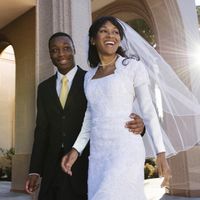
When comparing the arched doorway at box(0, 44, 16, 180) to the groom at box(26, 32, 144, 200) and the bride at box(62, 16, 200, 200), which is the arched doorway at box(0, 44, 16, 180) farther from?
the bride at box(62, 16, 200, 200)

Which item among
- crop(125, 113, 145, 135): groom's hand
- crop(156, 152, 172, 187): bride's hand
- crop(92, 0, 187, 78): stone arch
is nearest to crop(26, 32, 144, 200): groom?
crop(125, 113, 145, 135): groom's hand

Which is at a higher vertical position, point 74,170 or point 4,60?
point 4,60

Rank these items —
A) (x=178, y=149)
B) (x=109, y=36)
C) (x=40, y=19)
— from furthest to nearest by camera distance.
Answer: (x=40, y=19) → (x=178, y=149) → (x=109, y=36)

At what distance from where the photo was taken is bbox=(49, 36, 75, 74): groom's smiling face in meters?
2.65

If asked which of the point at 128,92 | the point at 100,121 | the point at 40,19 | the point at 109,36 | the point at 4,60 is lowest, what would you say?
the point at 100,121

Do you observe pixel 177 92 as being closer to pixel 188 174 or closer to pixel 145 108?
pixel 145 108

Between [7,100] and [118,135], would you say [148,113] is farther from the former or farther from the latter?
[7,100]

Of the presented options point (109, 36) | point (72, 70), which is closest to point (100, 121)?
point (109, 36)

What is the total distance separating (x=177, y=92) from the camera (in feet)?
9.93

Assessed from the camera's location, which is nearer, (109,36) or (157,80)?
(109,36)

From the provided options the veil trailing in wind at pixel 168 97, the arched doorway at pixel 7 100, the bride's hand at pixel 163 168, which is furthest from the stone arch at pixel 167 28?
the arched doorway at pixel 7 100

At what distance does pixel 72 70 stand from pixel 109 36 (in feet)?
2.09

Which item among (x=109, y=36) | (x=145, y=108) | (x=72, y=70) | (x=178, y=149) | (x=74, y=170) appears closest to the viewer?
(x=145, y=108)

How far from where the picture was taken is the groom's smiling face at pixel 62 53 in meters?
2.65
